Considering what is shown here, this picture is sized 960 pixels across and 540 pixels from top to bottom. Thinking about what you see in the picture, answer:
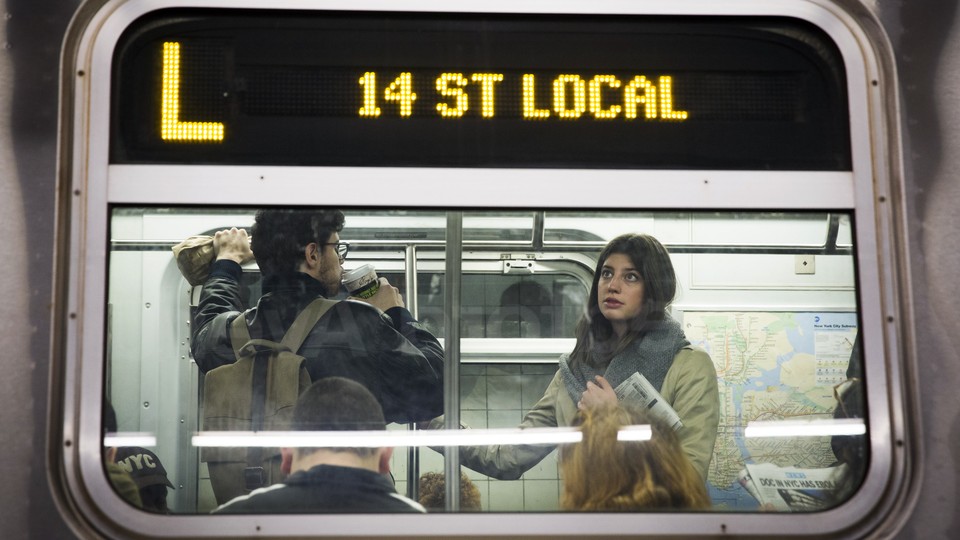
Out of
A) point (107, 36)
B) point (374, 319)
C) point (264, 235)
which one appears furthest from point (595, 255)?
point (107, 36)

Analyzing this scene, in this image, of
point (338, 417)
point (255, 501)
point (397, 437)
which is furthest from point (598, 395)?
point (255, 501)

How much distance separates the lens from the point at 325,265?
266cm

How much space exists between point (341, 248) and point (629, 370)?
A: 2.76 ft

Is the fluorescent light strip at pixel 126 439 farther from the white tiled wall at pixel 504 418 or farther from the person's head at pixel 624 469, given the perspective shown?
the person's head at pixel 624 469

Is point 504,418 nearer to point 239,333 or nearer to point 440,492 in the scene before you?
point 440,492

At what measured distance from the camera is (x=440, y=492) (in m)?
2.49

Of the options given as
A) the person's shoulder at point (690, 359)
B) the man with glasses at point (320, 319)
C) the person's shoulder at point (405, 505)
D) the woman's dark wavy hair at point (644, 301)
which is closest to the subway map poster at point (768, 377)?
the person's shoulder at point (690, 359)

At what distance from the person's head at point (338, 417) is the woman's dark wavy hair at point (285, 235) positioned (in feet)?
1.23

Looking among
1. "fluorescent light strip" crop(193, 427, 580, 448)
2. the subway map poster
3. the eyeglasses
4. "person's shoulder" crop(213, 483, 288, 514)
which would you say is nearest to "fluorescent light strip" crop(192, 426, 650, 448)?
"fluorescent light strip" crop(193, 427, 580, 448)

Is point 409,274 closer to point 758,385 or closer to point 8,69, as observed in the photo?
point 8,69

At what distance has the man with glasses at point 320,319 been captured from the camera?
97.4 inches

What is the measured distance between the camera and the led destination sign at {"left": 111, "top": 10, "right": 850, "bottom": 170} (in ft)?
7.22

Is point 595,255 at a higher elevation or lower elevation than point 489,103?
lower

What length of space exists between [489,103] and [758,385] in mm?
1927
